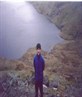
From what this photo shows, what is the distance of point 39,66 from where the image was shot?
5.83 m

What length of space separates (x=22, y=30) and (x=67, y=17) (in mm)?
912

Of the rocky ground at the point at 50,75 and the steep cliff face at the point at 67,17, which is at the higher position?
the steep cliff face at the point at 67,17

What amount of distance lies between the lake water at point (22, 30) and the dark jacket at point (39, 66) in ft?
0.80

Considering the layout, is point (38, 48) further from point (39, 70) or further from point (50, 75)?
point (50, 75)

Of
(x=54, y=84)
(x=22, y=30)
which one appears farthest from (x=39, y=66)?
(x=22, y=30)

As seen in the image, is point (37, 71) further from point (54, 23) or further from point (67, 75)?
point (54, 23)

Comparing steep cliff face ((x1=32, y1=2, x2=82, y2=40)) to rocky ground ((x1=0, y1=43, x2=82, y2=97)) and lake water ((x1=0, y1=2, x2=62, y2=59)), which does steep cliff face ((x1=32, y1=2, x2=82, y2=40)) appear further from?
rocky ground ((x1=0, y1=43, x2=82, y2=97))

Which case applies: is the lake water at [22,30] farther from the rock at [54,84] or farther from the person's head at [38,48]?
the rock at [54,84]

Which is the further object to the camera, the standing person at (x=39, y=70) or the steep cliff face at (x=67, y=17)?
the steep cliff face at (x=67, y=17)

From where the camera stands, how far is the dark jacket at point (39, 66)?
19.1 ft

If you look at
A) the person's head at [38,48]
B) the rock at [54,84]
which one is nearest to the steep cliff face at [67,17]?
the person's head at [38,48]

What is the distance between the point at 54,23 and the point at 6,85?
150 centimetres

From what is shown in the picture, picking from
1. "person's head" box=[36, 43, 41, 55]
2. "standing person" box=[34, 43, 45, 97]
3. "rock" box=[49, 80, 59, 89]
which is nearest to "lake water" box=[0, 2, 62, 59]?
"person's head" box=[36, 43, 41, 55]

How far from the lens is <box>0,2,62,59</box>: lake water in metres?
5.96
